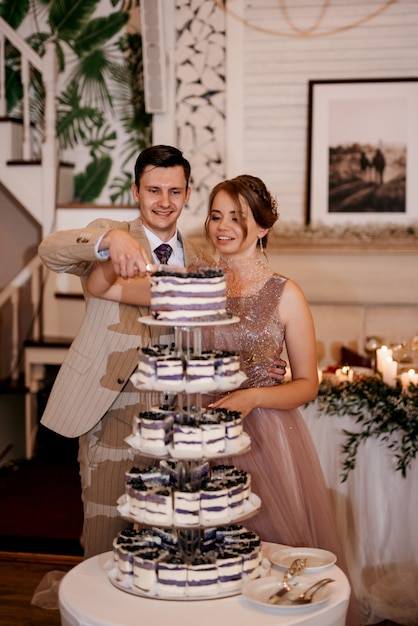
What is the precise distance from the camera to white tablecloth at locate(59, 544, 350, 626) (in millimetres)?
2062

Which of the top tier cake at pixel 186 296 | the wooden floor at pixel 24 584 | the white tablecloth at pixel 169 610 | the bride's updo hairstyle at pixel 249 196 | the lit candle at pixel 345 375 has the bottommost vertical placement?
the wooden floor at pixel 24 584

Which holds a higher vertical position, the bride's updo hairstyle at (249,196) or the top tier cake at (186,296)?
the bride's updo hairstyle at (249,196)

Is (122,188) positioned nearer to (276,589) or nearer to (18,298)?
(18,298)

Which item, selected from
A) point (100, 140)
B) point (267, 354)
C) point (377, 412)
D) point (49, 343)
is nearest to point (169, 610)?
point (267, 354)

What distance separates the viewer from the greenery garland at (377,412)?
3652 millimetres

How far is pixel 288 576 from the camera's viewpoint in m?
2.28

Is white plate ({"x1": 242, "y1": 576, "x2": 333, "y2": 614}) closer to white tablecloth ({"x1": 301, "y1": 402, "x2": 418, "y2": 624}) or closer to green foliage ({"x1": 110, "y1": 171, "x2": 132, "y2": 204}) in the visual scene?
white tablecloth ({"x1": 301, "y1": 402, "x2": 418, "y2": 624})

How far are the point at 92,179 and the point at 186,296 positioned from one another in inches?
174

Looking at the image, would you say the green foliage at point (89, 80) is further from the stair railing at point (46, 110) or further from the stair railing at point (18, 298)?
the stair railing at point (18, 298)

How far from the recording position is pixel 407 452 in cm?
365

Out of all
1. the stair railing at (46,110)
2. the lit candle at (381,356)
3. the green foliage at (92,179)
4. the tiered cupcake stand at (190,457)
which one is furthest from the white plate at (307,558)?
the green foliage at (92,179)

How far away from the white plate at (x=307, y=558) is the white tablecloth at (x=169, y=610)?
0.09m

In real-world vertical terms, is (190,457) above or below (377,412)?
above

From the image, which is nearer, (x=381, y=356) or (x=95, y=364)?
(x=95, y=364)
